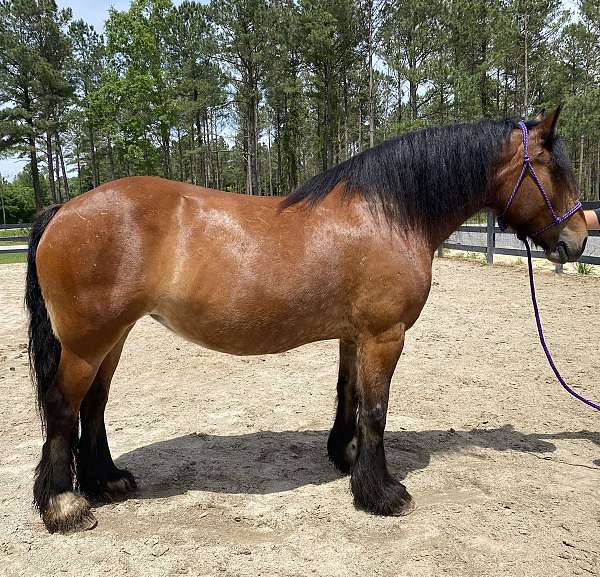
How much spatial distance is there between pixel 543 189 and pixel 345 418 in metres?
2.07

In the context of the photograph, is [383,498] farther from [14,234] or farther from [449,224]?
[14,234]

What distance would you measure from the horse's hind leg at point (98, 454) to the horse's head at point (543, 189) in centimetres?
272

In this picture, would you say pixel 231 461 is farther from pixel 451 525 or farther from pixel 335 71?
pixel 335 71

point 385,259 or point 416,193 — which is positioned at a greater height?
point 416,193

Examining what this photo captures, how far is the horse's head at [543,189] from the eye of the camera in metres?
2.88

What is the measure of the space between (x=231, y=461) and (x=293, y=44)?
28.9m

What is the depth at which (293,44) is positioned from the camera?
2748 centimetres

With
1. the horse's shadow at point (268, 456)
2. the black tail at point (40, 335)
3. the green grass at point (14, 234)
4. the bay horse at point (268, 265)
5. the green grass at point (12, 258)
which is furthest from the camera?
the green grass at point (14, 234)

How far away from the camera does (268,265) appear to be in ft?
8.64

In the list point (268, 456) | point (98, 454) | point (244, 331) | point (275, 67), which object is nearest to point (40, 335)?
point (98, 454)

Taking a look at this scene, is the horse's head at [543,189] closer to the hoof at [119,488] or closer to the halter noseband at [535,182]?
the halter noseband at [535,182]

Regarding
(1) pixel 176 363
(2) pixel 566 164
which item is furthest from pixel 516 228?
(1) pixel 176 363

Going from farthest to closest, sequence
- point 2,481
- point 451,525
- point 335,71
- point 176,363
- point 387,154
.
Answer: point 335,71
point 176,363
point 2,481
point 387,154
point 451,525

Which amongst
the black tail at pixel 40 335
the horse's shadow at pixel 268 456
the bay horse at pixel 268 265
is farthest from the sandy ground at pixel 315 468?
the black tail at pixel 40 335
